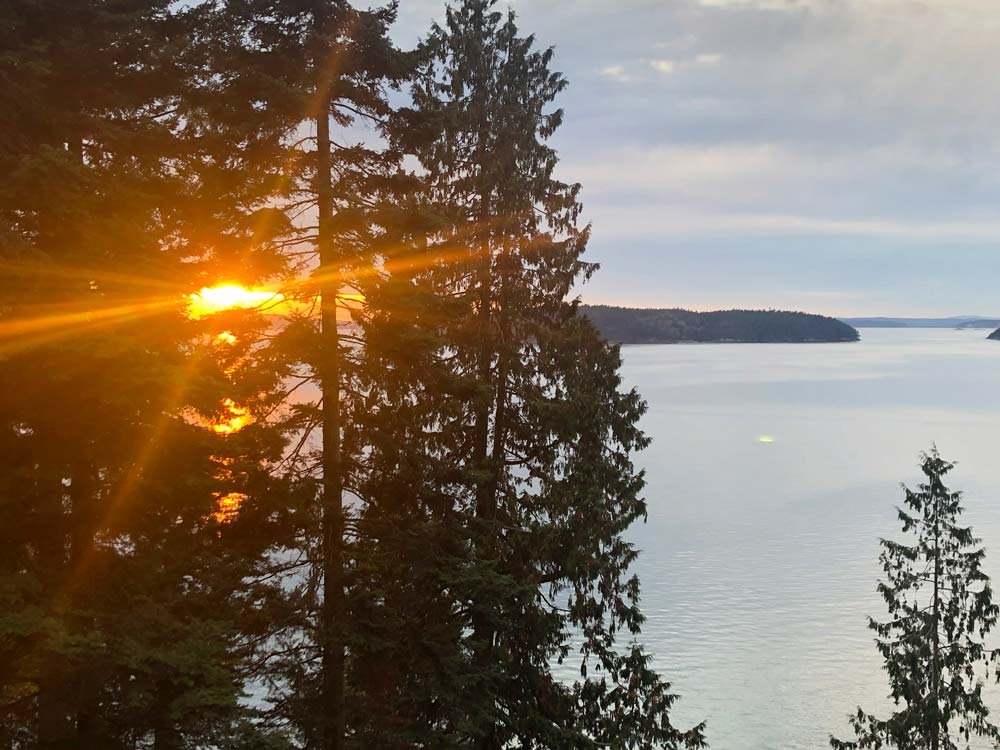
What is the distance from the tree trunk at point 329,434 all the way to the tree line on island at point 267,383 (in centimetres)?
4

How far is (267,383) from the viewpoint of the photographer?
422 inches

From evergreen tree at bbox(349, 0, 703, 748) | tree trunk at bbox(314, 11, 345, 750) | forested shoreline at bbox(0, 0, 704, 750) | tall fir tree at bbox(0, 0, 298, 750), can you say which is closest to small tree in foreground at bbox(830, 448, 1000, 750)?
evergreen tree at bbox(349, 0, 703, 748)

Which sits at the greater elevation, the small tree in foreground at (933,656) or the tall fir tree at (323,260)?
the tall fir tree at (323,260)

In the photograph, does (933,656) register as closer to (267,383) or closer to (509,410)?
(509,410)

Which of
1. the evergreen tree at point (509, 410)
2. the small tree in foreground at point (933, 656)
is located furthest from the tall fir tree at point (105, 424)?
the small tree in foreground at point (933, 656)

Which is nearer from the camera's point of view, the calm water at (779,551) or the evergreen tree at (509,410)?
the evergreen tree at (509,410)

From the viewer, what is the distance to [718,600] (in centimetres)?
4112

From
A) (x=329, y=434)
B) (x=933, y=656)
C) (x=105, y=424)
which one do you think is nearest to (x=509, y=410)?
(x=329, y=434)

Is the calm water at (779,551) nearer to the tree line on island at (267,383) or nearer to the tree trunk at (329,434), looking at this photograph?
the tree line on island at (267,383)

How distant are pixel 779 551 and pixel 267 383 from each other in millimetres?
43920

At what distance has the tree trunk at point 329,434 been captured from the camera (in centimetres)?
1092

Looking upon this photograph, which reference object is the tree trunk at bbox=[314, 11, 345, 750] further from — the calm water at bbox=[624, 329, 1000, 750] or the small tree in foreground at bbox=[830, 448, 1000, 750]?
the calm water at bbox=[624, 329, 1000, 750]

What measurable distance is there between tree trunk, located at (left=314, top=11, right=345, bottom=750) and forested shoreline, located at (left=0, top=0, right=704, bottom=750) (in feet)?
0.13

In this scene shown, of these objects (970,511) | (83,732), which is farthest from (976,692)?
(970,511)
